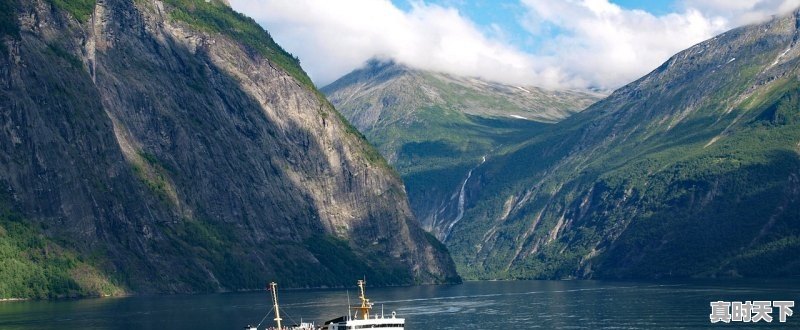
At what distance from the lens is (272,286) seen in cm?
16825

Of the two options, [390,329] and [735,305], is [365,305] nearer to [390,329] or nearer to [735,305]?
[390,329]

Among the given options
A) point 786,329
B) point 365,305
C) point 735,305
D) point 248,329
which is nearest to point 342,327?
point 365,305

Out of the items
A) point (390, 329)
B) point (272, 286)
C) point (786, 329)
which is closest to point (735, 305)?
point (786, 329)

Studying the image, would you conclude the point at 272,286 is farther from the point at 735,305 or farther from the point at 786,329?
the point at 786,329

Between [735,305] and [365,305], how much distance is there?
171ft

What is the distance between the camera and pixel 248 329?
176250 millimetres

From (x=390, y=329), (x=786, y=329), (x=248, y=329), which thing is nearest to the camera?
(x=390, y=329)

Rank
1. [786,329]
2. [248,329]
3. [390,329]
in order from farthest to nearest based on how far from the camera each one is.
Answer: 1. [786,329]
2. [248,329]
3. [390,329]

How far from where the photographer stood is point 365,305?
552 feet

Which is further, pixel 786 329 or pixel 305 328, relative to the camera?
pixel 786 329

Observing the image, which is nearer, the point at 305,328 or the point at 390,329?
the point at 390,329

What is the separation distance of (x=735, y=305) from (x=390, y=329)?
50.1 metres

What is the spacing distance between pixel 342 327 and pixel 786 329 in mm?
71789

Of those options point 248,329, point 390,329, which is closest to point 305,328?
point 248,329
